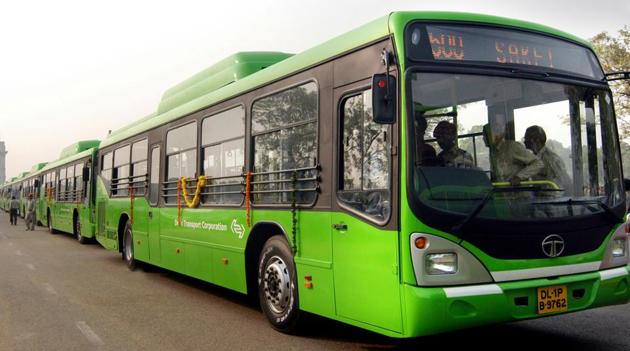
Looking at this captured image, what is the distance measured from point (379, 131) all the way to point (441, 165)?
585 mm

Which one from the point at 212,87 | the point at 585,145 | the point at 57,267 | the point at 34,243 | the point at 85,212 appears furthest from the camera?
the point at 34,243

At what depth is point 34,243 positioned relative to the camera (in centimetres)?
1959

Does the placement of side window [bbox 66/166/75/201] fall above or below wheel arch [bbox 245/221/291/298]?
above

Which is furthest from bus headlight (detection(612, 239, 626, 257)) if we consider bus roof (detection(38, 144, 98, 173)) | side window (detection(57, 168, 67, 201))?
side window (detection(57, 168, 67, 201))

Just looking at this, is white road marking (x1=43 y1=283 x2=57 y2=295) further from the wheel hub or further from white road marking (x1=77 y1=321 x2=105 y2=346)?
the wheel hub

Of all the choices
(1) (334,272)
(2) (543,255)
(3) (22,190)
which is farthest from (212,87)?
(3) (22,190)

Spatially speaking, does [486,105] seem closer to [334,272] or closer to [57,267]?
[334,272]

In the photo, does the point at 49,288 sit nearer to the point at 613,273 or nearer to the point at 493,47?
the point at 493,47

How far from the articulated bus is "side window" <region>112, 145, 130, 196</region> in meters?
6.59

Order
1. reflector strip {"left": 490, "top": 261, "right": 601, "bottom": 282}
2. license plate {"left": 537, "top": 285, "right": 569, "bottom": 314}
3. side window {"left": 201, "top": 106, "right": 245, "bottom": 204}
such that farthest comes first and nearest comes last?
side window {"left": 201, "top": 106, "right": 245, "bottom": 204} < license plate {"left": 537, "top": 285, "right": 569, "bottom": 314} < reflector strip {"left": 490, "top": 261, "right": 601, "bottom": 282}

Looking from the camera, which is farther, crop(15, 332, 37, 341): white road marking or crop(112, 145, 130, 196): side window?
crop(112, 145, 130, 196): side window

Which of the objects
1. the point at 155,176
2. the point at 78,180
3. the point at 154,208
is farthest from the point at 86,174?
the point at 154,208

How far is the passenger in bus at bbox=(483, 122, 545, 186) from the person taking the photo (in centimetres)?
477

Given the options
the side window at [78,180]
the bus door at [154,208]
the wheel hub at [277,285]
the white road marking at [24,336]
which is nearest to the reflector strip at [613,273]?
the wheel hub at [277,285]
